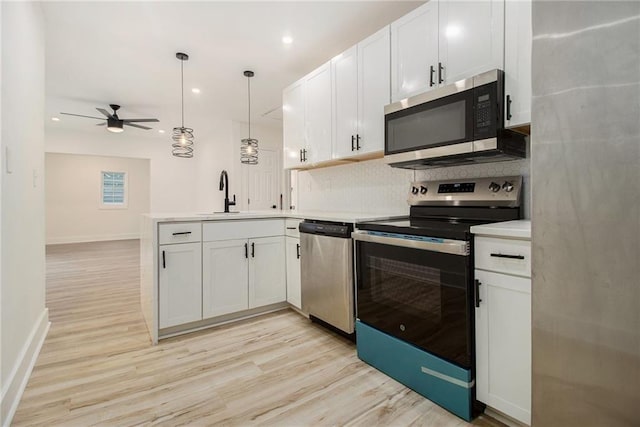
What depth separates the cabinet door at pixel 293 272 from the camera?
2804 millimetres

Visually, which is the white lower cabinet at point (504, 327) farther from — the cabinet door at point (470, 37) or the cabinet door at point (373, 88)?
the cabinet door at point (373, 88)

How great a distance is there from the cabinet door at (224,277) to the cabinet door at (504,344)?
1919 mm

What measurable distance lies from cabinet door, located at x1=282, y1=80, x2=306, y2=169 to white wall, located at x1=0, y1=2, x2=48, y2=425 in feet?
6.72

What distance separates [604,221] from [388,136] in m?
1.63

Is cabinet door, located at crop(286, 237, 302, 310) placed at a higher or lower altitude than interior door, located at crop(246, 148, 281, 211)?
lower

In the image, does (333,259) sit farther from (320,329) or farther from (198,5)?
(198,5)

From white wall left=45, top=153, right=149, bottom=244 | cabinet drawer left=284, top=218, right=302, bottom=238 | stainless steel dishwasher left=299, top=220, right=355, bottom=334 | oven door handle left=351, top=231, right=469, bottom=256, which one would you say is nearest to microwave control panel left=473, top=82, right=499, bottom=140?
oven door handle left=351, top=231, right=469, bottom=256

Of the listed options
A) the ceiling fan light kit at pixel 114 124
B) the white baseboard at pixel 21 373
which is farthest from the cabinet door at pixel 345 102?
the ceiling fan light kit at pixel 114 124

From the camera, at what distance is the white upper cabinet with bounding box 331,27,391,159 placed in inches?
89.9

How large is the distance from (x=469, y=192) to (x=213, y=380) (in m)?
1.97

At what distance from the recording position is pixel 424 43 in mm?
1979

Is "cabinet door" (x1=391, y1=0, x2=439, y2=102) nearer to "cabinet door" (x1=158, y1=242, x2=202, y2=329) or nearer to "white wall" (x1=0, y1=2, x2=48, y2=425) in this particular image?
"cabinet door" (x1=158, y1=242, x2=202, y2=329)

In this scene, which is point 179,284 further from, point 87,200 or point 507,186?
point 87,200

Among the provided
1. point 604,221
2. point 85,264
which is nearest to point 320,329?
point 604,221
